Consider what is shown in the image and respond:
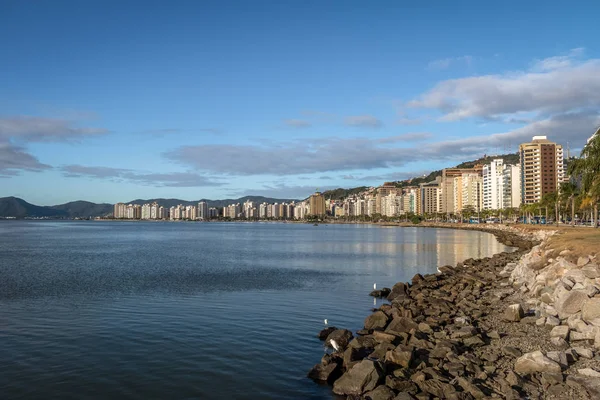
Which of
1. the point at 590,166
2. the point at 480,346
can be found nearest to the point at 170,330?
the point at 480,346

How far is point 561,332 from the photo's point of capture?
1544 cm

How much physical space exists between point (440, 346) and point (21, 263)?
44.9 m

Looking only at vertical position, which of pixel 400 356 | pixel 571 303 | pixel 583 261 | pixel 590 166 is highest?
pixel 590 166

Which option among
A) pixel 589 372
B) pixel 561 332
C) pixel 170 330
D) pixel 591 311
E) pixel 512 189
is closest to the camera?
pixel 589 372

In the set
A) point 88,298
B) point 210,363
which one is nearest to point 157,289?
point 88,298

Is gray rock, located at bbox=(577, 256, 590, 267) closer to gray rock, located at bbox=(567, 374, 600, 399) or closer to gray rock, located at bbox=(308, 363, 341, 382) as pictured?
gray rock, located at bbox=(567, 374, 600, 399)

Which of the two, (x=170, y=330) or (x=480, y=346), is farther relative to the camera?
(x=170, y=330)

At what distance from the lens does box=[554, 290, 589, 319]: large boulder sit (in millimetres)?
17594

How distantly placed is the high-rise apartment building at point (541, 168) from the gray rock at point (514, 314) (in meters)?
171

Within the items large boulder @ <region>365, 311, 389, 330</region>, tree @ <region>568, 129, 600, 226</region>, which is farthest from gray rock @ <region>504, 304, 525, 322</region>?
tree @ <region>568, 129, 600, 226</region>

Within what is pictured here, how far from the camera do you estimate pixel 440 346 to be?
14648 mm

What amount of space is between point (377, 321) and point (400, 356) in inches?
219

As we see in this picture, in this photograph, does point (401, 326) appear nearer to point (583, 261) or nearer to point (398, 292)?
point (398, 292)

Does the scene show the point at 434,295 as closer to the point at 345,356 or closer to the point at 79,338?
the point at 345,356
